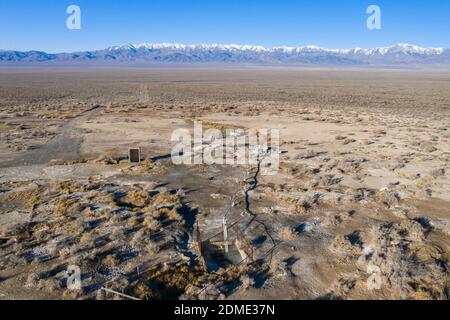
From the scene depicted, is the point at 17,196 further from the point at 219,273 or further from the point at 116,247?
the point at 219,273

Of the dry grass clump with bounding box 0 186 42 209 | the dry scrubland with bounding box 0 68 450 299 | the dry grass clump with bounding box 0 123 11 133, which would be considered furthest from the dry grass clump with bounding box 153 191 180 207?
the dry grass clump with bounding box 0 123 11 133

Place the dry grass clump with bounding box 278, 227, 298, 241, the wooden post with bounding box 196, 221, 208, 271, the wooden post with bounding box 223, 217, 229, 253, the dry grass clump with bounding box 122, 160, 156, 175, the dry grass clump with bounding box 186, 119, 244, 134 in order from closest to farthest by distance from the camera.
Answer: the wooden post with bounding box 196, 221, 208, 271, the wooden post with bounding box 223, 217, 229, 253, the dry grass clump with bounding box 278, 227, 298, 241, the dry grass clump with bounding box 122, 160, 156, 175, the dry grass clump with bounding box 186, 119, 244, 134

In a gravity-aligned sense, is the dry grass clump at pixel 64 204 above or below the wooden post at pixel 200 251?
above

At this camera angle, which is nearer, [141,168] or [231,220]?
[231,220]

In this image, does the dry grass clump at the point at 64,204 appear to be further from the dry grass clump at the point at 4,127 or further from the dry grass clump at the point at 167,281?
the dry grass clump at the point at 4,127

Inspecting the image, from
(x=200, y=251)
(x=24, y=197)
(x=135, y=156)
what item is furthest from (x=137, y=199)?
(x=135, y=156)

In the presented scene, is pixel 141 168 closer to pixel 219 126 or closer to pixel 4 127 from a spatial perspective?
pixel 219 126

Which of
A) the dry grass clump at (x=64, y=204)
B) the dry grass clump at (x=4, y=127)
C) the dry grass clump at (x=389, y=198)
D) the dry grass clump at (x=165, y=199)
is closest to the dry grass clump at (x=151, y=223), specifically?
the dry grass clump at (x=165, y=199)

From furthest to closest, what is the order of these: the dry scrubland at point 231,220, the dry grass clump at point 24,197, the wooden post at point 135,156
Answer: the wooden post at point 135,156, the dry grass clump at point 24,197, the dry scrubland at point 231,220

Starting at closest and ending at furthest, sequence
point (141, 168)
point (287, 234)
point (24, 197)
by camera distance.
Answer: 1. point (287, 234)
2. point (24, 197)
3. point (141, 168)

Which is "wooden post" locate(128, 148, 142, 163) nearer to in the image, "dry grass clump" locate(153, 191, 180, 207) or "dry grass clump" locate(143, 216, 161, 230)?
"dry grass clump" locate(153, 191, 180, 207)

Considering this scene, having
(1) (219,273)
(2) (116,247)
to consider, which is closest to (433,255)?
(1) (219,273)
